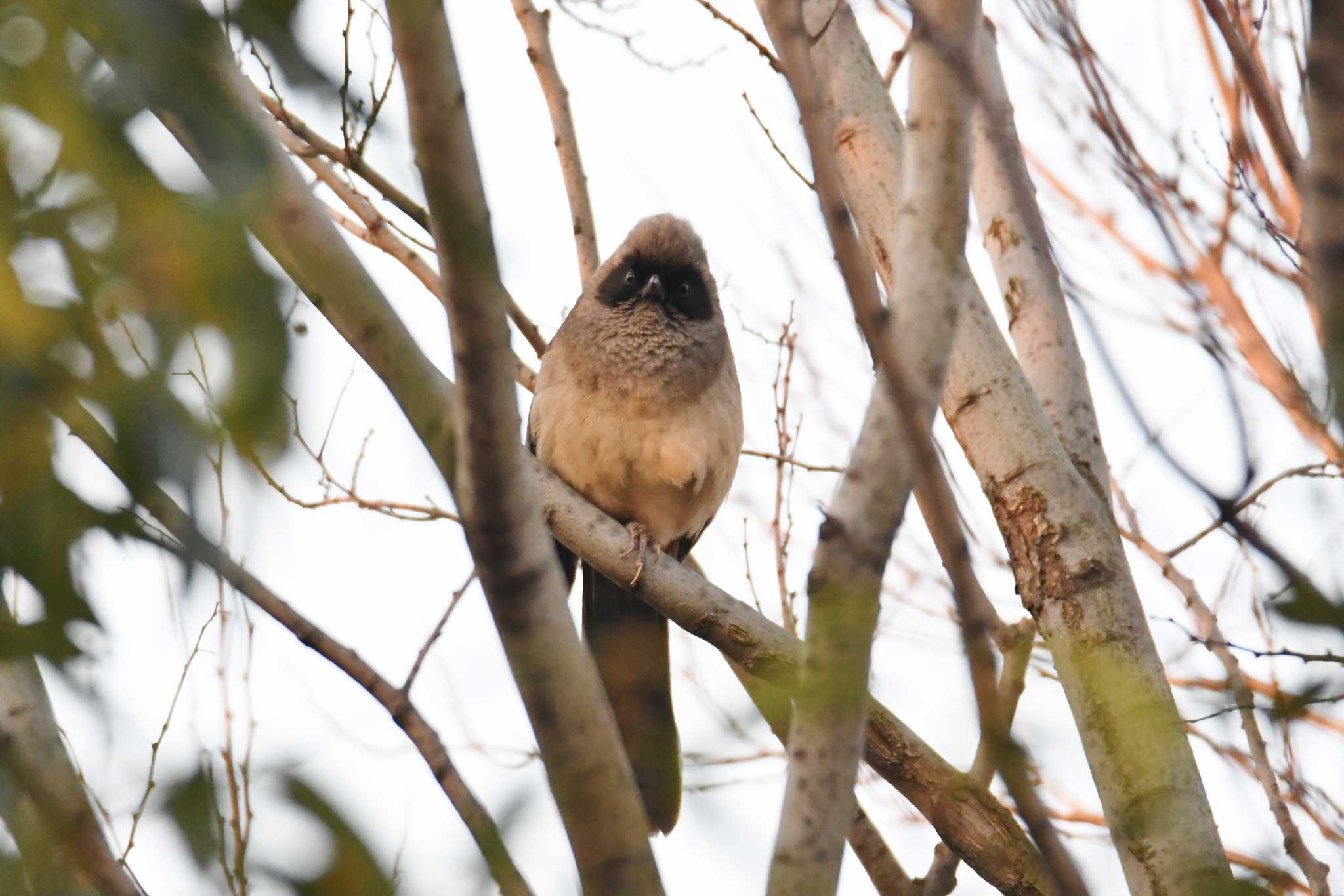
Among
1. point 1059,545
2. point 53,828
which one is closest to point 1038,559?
→ point 1059,545

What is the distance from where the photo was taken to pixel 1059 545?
11.6 ft

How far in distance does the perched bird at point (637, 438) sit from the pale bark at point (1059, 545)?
138 centimetres

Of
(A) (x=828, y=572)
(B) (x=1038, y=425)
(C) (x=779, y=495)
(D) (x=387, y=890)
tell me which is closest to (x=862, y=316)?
(A) (x=828, y=572)

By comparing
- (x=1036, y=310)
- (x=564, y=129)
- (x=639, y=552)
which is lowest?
(x=639, y=552)

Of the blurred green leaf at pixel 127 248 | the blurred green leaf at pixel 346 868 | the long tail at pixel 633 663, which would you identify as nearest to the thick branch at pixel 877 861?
the long tail at pixel 633 663

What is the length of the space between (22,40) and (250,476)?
1.41ft

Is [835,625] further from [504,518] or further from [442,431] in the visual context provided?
[442,431]

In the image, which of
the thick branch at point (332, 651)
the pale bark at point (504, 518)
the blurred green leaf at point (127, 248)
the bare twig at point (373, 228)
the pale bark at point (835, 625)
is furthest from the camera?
the bare twig at point (373, 228)

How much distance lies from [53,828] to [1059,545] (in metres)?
2.54

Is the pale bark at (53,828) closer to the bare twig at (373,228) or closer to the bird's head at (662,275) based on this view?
the bare twig at (373,228)

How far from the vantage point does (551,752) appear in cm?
183

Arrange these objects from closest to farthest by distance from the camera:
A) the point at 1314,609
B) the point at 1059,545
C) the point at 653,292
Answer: the point at 1314,609
the point at 1059,545
the point at 653,292

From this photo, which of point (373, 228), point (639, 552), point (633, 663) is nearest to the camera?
point (639, 552)

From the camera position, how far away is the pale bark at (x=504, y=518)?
1.56 m
